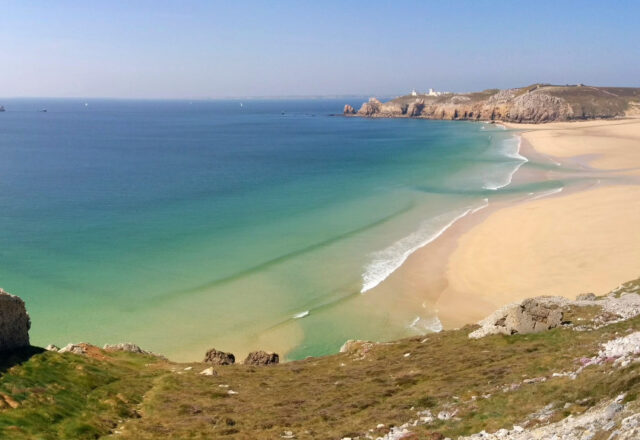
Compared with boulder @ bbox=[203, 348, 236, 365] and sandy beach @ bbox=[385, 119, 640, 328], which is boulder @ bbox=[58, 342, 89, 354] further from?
sandy beach @ bbox=[385, 119, 640, 328]

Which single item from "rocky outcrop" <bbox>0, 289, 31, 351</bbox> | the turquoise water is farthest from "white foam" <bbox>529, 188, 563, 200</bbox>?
"rocky outcrop" <bbox>0, 289, 31, 351</bbox>

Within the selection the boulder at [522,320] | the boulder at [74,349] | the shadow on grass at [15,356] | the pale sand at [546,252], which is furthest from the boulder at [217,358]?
the pale sand at [546,252]

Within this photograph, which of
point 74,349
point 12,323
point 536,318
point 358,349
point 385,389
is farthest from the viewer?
point 358,349

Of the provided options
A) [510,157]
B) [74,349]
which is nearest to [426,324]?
[74,349]

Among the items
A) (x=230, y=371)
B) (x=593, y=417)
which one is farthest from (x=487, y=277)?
(x=593, y=417)

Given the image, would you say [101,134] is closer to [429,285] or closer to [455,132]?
[455,132]

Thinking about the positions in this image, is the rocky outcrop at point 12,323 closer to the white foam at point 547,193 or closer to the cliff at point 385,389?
the cliff at point 385,389

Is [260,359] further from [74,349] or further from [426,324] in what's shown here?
[426,324]
